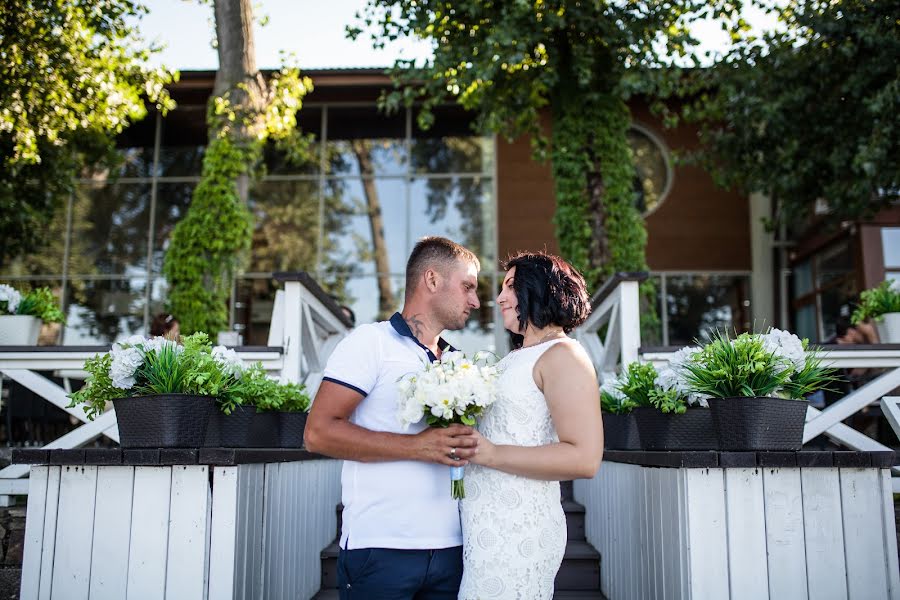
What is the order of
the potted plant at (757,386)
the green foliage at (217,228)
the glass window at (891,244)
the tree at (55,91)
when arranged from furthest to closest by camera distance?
the glass window at (891,244), the tree at (55,91), the green foliage at (217,228), the potted plant at (757,386)

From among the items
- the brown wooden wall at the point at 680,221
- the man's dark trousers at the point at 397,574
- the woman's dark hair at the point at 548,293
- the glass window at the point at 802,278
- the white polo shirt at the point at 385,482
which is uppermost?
the brown wooden wall at the point at 680,221

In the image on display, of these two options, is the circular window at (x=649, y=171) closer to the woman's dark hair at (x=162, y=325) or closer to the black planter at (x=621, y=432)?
the woman's dark hair at (x=162, y=325)

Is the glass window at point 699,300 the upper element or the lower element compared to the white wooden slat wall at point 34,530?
upper

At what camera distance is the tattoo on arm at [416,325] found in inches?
111

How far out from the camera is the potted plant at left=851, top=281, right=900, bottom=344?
5848 millimetres

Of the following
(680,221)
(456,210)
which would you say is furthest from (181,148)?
(680,221)

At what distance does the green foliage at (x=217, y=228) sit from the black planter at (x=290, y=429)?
15.3ft

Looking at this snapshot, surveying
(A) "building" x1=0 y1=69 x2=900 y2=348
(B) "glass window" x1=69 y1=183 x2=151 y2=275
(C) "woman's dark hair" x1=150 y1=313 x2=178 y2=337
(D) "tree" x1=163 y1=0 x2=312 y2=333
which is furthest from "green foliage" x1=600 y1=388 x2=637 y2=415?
(B) "glass window" x1=69 y1=183 x2=151 y2=275

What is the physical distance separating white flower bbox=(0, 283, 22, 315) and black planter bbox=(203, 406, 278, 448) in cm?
271

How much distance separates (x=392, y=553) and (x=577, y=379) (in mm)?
748

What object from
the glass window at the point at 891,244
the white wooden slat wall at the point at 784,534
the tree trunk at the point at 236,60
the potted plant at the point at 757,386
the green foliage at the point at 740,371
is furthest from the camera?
the glass window at the point at 891,244

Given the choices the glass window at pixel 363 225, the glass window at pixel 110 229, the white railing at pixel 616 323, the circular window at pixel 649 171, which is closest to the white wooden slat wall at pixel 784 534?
the white railing at pixel 616 323

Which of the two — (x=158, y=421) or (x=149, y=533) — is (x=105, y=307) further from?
(x=149, y=533)

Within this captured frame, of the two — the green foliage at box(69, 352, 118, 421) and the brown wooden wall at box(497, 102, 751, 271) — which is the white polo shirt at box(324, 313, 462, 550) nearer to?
the green foliage at box(69, 352, 118, 421)
